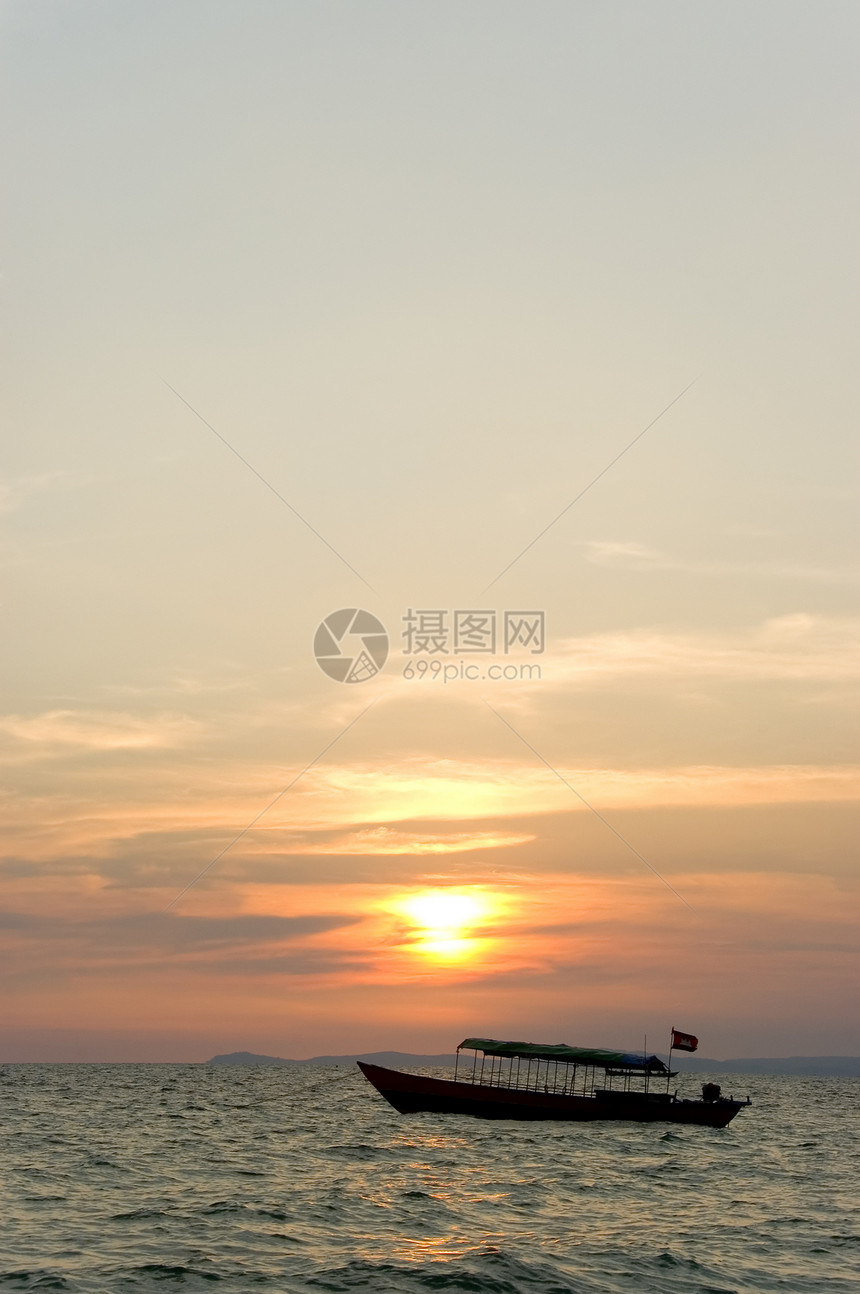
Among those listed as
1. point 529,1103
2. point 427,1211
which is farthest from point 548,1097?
point 427,1211

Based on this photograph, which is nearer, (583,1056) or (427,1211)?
(427,1211)

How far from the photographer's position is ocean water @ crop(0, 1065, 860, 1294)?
34.7m

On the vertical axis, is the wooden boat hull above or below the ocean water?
above

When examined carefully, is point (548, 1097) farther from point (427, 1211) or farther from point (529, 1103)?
point (427, 1211)

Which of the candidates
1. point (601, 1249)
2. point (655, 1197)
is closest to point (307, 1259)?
point (601, 1249)

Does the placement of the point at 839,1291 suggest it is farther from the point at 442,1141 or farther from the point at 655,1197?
the point at 442,1141

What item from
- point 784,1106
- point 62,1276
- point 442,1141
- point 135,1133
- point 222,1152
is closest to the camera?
point 62,1276

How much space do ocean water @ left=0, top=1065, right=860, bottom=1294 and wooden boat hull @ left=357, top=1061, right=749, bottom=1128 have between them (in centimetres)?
185

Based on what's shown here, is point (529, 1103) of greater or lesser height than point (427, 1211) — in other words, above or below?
above

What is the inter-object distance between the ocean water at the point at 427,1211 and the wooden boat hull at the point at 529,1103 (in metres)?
1.85

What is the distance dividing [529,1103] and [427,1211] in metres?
31.6

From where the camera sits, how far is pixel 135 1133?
8594cm

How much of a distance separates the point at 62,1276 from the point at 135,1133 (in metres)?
57.5

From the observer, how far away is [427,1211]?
45.8m
